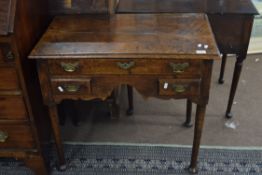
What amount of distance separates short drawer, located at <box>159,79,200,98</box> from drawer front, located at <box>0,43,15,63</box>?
22.4 inches

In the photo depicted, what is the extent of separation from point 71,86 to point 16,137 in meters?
0.36

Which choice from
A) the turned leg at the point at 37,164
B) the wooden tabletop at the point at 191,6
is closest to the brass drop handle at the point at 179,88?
the wooden tabletop at the point at 191,6

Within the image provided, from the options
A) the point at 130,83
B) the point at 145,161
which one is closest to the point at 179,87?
the point at 130,83

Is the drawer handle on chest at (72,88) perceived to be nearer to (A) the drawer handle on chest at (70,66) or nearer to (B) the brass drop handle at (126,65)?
(A) the drawer handle on chest at (70,66)

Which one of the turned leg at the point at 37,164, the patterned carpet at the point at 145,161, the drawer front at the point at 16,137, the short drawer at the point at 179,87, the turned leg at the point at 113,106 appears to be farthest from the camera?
the turned leg at the point at 113,106

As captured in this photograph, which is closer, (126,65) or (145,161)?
(126,65)

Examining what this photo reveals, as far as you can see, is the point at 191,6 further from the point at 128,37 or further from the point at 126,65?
the point at 126,65

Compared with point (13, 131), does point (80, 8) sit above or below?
above

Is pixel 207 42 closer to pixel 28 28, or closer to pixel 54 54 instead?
pixel 54 54

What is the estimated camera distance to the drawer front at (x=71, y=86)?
4.45 feet

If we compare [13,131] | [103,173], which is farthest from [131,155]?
[13,131]

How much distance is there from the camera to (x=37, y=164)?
5.18 feet

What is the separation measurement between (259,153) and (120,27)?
97 centimetres

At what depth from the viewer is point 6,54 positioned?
1262 mm
